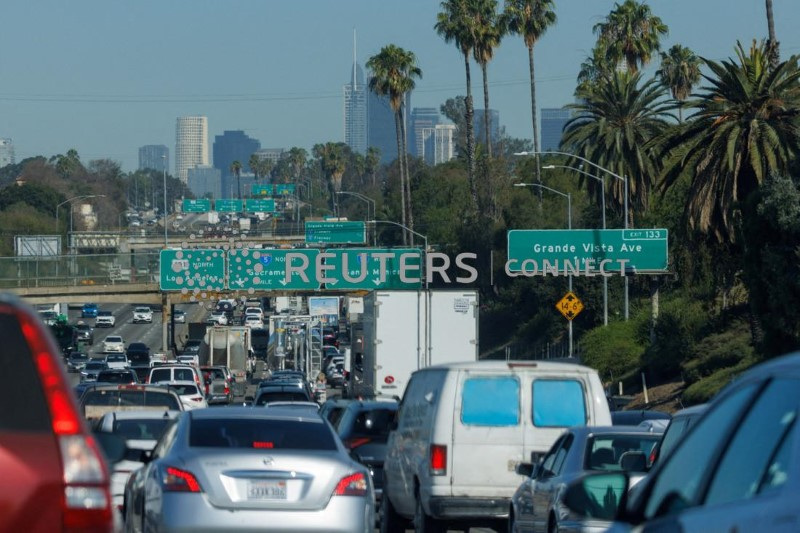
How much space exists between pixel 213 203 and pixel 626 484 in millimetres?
189341

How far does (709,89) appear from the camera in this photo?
39719 millimetres

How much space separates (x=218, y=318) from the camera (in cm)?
11906

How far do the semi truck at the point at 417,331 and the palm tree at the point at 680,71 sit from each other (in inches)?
2237

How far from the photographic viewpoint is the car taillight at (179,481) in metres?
10.7

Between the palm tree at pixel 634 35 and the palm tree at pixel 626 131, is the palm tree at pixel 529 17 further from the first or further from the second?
the palm tree at pixel 626 131

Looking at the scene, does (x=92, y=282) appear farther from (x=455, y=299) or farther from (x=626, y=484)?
(x=626, y=484)

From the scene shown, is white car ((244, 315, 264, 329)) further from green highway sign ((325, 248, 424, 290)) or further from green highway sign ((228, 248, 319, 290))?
green highway sign ((325, 248, 424, 290))

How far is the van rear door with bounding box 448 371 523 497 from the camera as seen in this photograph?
14.3 meters

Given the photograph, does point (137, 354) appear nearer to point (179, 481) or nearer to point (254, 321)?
point (254, 321)

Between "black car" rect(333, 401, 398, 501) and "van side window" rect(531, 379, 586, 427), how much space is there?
4.51 meters

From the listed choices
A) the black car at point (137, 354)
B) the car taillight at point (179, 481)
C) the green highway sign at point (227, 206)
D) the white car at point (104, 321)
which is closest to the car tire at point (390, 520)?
the car taillight at point (179, 481)

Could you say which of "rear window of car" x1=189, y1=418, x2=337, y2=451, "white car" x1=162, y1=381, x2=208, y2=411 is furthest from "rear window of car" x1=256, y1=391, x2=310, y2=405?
"rear window of car" x1=189, y1=418, x2=337, y2=451

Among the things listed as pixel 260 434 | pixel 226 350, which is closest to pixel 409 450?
pixel 260 434

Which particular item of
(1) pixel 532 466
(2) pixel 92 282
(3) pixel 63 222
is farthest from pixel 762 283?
(3) pixel 63 222
